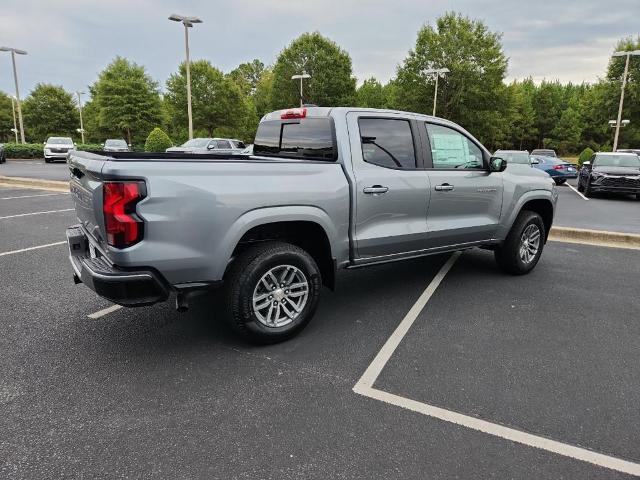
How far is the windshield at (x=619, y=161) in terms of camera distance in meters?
15.1

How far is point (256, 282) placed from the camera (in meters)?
3.48

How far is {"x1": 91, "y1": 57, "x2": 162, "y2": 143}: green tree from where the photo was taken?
46844 mm

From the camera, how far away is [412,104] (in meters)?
40.8

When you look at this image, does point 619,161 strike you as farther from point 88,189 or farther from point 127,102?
point 127,102

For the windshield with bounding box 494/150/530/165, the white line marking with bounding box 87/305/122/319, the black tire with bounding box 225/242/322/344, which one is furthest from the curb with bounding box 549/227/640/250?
the windshield with bounding box 494/150/530/165

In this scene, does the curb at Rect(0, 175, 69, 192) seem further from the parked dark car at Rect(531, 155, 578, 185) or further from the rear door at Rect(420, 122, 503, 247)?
the parked dark car at Rect(531, 155, 578, 185)

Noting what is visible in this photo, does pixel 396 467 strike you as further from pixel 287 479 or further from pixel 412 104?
pixel 412 104

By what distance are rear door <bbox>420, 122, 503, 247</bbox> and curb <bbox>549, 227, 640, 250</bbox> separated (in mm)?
3304

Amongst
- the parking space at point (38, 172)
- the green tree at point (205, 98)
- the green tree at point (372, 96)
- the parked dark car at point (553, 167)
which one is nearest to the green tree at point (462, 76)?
the green tree at point (205, 98)

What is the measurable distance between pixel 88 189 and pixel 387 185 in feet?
7.94

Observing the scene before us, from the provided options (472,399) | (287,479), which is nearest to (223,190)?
(287,479)

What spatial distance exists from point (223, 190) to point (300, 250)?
0.83 metres

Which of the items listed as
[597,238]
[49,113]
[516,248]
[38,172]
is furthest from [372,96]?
[516,248]

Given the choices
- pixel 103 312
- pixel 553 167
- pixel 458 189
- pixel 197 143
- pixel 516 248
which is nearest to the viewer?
pixel 103 312
